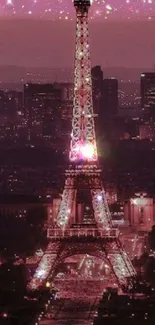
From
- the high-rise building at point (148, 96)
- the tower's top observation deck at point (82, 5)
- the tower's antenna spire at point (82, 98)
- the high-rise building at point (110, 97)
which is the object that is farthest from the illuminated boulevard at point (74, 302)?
the high-rise building at point (148, 96)

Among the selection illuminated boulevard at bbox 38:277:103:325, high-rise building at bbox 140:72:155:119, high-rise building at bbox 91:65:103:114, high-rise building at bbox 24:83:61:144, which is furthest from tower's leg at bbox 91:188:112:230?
high-rise building at bbox 140:72:155:119

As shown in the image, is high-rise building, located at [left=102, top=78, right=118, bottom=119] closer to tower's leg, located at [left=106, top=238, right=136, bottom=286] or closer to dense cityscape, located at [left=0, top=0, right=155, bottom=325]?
dense cityscape, located at [left=0, top=0, right=155, bottom=325]

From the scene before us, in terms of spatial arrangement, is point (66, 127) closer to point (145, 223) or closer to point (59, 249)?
point (145, 223)

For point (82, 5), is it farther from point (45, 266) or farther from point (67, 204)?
point (45, 266)

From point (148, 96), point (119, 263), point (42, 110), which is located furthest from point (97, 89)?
point (119, 263)

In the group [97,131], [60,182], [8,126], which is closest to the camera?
[60,182]

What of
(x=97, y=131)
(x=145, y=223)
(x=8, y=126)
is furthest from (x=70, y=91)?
(x=145, y=223)

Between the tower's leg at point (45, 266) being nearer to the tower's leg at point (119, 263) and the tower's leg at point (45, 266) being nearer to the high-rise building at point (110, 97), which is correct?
the tower's leg at point (119, 263)
